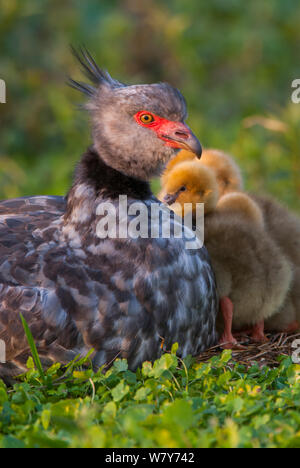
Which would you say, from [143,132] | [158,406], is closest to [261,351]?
[158,406]

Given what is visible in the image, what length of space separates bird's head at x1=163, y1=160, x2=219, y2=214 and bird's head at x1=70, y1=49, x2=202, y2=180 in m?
0.53

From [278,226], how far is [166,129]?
0.94 metres

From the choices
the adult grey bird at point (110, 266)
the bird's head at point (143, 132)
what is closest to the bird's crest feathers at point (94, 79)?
the adult grey bird at point (110, 266)

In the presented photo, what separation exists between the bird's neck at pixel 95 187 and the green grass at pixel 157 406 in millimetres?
560

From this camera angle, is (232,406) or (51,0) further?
(51,0)

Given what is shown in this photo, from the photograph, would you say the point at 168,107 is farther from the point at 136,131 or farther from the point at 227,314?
the point at 227,314

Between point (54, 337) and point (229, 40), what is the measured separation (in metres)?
5.90

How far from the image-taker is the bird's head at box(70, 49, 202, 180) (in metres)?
2.68

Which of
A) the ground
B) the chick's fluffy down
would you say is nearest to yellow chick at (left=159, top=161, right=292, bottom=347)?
the chick's fluffy down

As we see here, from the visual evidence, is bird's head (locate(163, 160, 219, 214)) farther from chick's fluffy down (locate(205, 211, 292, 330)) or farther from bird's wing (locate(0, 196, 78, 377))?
bird's wing (locate(0, 196, 78, 377))

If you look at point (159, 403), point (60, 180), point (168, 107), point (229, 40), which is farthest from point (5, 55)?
point (159, 403)

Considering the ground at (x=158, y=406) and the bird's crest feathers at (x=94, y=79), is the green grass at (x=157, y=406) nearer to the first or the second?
the ground at (x=158, y=406)

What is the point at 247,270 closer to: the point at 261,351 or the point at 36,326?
the point at 261,351

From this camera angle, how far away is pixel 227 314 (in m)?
3.03
